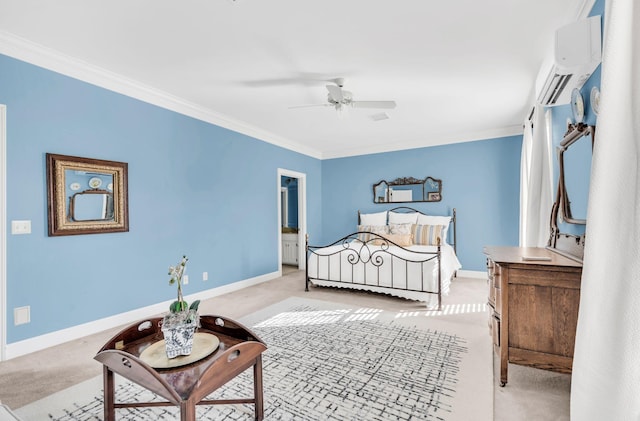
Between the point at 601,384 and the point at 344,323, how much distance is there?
2175mm

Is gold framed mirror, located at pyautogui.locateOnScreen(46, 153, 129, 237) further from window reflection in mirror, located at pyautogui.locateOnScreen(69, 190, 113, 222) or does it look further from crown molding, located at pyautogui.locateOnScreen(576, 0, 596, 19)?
→ crown molding, located at pyautogui.locateOnScreen(576, 0, 596, 19)

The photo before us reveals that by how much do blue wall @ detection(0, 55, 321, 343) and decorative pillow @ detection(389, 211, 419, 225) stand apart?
88.5 inches

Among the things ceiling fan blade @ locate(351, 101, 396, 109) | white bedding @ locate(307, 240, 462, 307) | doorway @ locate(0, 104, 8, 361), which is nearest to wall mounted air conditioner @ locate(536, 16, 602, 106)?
ceiling fan blade @ locate(351, 101, 396, 109)

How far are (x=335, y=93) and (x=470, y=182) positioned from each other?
333cm

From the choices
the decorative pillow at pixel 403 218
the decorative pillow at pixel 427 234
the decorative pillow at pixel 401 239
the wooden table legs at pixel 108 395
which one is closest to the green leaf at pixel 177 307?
the wooden table legs at pixel 108 395

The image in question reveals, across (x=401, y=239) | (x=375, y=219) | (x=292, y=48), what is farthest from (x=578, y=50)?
(x=375, y=219)

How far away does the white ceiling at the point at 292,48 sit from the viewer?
209cm

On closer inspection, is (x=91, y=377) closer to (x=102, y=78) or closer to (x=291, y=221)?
(x=102, y=78)

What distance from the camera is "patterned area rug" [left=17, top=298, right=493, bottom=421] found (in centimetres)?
170

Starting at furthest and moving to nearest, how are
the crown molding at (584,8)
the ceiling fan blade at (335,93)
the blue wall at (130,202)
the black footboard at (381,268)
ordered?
the black footboard at (381,268) < the ceiling fan blade at (335,93) < the blue wall at (130,202) < the crown molding at (584,8)

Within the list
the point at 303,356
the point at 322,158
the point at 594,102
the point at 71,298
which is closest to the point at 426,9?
the point at 594,102

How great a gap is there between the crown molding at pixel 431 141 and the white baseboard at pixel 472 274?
2226 mm

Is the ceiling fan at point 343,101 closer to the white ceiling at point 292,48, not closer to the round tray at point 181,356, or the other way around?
the white ceiling at point 292,48

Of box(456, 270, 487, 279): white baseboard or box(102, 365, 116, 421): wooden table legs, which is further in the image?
box(456, 270, 487, 279): white baseboard
